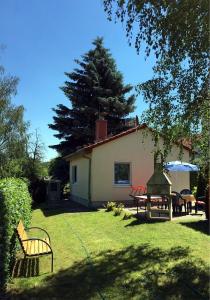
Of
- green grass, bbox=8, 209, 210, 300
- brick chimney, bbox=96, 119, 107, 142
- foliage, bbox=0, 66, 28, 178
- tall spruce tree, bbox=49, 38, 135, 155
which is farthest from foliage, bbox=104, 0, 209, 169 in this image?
tall spruce tree, bbox=49, 38, 135, 155

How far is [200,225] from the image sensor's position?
12.7 metres

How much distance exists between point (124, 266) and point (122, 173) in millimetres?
13852

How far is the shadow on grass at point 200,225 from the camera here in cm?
1159

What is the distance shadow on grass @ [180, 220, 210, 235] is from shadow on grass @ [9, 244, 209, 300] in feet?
9.41

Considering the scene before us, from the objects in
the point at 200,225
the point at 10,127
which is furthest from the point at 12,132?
the point at 200,225

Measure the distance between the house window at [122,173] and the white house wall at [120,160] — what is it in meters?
0.33

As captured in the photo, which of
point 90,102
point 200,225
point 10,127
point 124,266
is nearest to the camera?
point 124,266

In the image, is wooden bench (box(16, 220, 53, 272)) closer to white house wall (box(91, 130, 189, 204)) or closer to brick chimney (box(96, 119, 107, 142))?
white house wall (box(91, 130, 189, 204))

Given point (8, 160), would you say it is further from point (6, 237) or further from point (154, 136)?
point (6, 237)

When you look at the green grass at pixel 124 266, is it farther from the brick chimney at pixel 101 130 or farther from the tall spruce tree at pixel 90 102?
the tall spruce tree at pixel 90 102

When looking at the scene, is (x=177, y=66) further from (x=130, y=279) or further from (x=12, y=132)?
(x=12, y=132)

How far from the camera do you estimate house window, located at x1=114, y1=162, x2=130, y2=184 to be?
2144 centimetres

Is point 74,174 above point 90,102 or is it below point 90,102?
below

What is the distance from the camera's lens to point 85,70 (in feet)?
130
